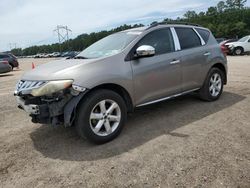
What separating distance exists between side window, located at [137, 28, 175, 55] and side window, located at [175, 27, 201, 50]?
0.97 ft

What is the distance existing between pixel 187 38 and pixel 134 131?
2.32m

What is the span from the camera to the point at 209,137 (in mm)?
4328

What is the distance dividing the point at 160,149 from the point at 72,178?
50.8 inches

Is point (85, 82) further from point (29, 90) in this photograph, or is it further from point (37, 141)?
point (37, 141)

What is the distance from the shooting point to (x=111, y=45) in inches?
205

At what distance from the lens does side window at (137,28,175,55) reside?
5.09 metres

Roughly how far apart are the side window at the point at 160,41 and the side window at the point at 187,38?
295 millimetres

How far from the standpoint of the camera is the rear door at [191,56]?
18.3 ft

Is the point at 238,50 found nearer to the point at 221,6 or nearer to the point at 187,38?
the point at 187,38

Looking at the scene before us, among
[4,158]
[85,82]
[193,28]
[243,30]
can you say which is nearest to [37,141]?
[4,158]

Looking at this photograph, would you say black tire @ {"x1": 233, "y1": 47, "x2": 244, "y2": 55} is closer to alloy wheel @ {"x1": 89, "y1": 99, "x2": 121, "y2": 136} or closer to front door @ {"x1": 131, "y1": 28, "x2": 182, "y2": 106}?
front door @ {"x1": 131, "y1": 28, "x2": 182, "y2": 106}

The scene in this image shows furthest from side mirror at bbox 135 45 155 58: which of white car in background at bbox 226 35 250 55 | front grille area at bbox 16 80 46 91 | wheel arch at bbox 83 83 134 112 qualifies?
white car in background at bbox 226 35 250 55

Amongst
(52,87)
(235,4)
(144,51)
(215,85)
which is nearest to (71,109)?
A: (52,87)

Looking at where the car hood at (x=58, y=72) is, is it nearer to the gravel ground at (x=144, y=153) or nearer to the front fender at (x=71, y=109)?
the front fender at (x=71, y=109)
